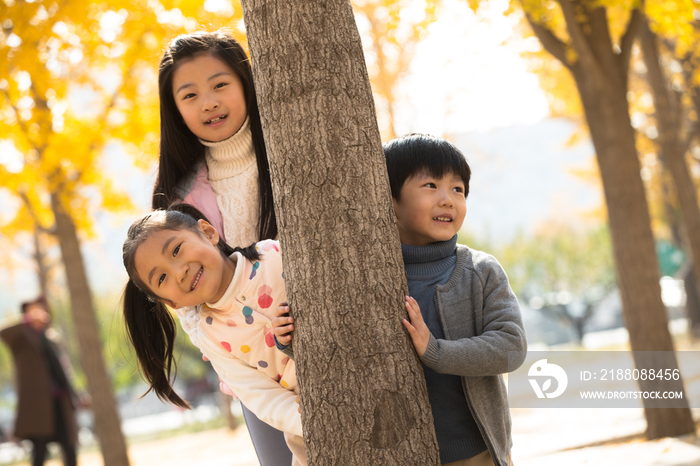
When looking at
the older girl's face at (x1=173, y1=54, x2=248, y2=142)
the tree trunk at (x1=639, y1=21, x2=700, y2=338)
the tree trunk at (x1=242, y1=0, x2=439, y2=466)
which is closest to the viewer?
the tree trunk at (x1=242, y1=0, x2=439, y2=466)

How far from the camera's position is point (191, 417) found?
20.2 m

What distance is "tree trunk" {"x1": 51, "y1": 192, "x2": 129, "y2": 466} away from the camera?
6070 mm

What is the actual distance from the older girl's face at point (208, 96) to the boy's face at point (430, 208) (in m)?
0.61

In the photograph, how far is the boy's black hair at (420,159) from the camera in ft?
6.32

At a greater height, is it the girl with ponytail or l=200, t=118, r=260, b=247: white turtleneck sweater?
l=200, t=118, r=260, b=247: white turtleneck sweater

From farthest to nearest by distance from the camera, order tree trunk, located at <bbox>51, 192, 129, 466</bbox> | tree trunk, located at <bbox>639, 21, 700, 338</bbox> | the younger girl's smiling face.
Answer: tree trunk, located at <bbox>639, 21, 700, 338</bbox>
tree trunk, located at <bbox>51, 192, 129, 466</bbox>
the younger girl's smiling face

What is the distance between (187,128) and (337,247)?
904 mm

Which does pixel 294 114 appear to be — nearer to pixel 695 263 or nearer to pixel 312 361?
pixel 312 361

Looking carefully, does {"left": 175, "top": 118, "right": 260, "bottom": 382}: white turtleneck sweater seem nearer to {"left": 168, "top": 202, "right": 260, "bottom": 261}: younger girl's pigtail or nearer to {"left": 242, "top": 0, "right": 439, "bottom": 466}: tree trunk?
{"left": 168, "top": 202, "right": 260, "bottom": 261}: younger girl's pigtail

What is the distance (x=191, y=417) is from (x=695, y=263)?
15.9 metres

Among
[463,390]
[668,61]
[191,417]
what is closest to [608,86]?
[463,390]

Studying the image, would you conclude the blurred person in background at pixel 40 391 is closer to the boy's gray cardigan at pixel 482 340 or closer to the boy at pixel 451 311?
the boy at pixel 451 311

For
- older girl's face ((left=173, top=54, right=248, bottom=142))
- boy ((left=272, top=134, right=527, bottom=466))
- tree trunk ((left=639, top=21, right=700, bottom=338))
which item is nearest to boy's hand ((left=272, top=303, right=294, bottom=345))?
boy ((left=272, top=134, right=527, bottom=466))

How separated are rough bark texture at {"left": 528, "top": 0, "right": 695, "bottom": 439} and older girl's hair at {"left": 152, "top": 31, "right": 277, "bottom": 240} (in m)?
3.68
